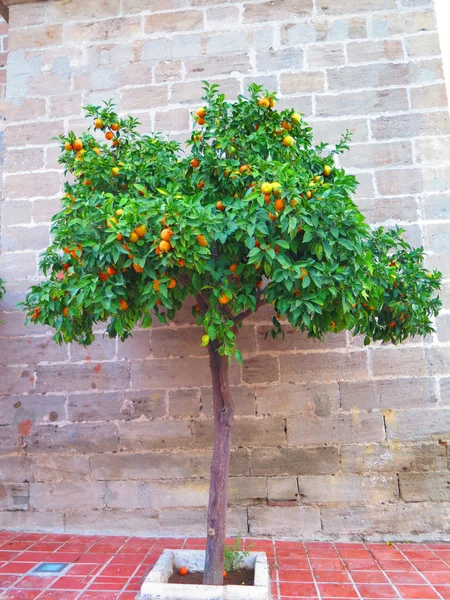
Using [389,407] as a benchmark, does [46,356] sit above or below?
above

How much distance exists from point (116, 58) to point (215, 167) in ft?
8.02

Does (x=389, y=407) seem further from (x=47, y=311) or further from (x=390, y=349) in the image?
(x=47, y=311)

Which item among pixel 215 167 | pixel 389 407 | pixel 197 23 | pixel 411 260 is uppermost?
pixel 197 23

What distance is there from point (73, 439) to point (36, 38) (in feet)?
11.9

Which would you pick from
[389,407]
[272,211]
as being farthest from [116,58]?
[389,407]

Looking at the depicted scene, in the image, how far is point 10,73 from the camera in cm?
466

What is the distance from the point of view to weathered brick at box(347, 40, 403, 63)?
4.32 meters

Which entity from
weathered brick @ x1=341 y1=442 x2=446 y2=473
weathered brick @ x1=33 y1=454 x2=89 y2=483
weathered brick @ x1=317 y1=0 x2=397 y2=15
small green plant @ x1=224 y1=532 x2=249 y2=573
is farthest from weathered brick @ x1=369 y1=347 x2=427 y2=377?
weathered brick @ x1=317 y1=0 x2=397 y2=15

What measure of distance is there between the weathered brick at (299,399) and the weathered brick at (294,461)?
277mm

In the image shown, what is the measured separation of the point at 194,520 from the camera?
3.79 meters

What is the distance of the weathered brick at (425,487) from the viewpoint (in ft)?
12.2

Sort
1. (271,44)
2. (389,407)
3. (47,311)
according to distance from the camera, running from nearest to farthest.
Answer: (47,311), (389,407), (271,44)

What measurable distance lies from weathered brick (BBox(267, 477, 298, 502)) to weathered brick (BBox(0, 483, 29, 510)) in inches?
74.6

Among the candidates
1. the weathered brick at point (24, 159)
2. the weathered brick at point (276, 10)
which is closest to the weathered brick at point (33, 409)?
the weathered brick at point (24, 159)
